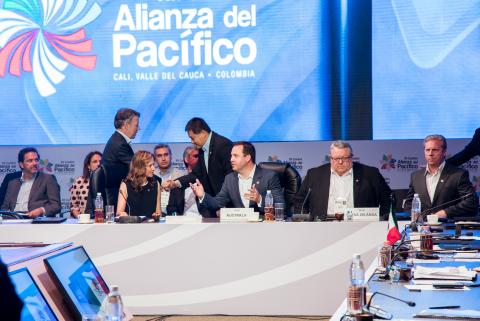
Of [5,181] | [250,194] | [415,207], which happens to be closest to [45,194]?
[5,181]

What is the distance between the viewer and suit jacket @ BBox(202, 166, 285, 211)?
6.76 meters

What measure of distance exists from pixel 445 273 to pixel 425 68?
15.1 feet

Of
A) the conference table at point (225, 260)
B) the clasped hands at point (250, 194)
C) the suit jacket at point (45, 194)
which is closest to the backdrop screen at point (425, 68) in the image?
the clasped hands at point (250, 194)

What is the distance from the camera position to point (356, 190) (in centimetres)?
660

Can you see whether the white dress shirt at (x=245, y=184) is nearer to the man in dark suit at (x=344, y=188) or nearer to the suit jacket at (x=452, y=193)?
the man in dark suit at (x=344, y=188)

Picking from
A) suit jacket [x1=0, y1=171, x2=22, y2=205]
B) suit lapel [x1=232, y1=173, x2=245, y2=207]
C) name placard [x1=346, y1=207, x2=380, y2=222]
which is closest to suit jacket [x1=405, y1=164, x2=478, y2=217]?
name placard [x1=346, y1=207, x2=380, y2=222]

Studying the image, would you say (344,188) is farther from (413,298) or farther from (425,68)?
(413,298)

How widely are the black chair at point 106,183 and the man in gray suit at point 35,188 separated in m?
0.54

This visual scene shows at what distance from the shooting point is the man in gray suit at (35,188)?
25.3ft

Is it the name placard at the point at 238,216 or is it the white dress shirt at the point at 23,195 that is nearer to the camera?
the name placard at the point at 238,216

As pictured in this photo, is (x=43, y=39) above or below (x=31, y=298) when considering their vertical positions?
above

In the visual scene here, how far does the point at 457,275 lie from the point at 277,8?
16.2 ft

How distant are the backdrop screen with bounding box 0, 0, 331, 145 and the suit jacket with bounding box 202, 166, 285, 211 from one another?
126cm

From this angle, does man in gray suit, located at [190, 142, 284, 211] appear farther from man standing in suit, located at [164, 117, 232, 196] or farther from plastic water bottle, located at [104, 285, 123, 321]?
plastic water bottle, located at [104, 285, 123, 321]
